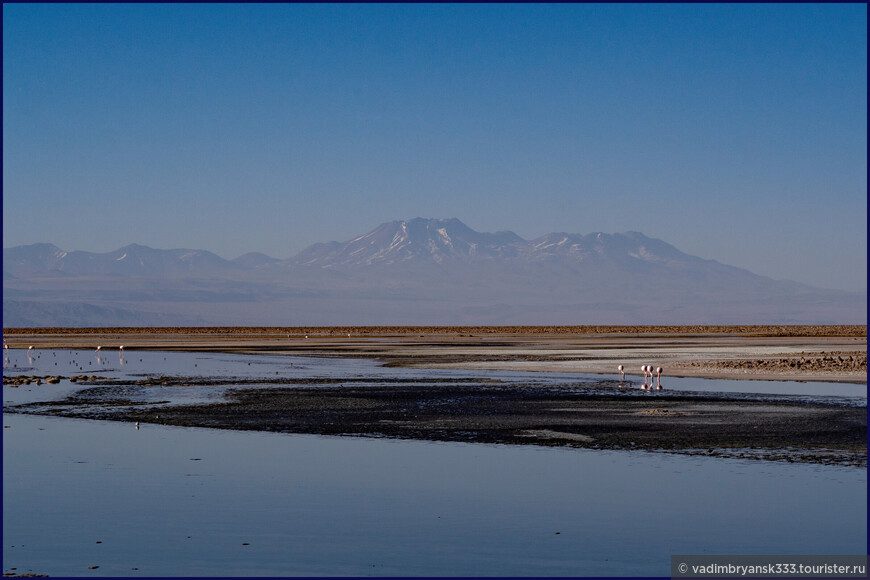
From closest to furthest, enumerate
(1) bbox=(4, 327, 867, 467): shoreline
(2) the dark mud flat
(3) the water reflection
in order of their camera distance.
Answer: (3) the water reflection → (2) the dark mud flat → (1) bbox=(4, 327, 867, 467): shoreline

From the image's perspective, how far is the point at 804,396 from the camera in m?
33.6

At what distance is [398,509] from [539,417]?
13.0m

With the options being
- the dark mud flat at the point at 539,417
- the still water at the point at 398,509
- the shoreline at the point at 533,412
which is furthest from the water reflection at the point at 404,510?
the shoreline at the point at 533,412

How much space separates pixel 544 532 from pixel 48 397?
25630 millimetres

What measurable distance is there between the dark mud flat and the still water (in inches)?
73.4

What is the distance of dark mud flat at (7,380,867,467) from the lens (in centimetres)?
2231

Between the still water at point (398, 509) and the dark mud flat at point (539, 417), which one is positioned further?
the dark mud flat at point (539, 417)

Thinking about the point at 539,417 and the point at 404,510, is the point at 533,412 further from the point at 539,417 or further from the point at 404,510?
the point at 404,510

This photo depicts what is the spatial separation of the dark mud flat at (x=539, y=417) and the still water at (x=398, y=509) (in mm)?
1865

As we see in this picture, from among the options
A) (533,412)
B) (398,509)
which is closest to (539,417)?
(533,412)

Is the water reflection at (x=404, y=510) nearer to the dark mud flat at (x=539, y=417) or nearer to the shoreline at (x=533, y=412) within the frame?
the dark mud flat at (x=539, y=417)

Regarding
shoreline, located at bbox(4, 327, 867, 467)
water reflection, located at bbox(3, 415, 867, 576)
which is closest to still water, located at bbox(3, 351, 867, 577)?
water reflection, located at bbox(3, 415, 867, 576)

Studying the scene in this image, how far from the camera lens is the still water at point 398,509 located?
498 inches

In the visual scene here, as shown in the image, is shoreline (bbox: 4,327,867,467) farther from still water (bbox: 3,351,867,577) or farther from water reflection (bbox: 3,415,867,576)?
water reflection (bbox: 3,415,867,576)
